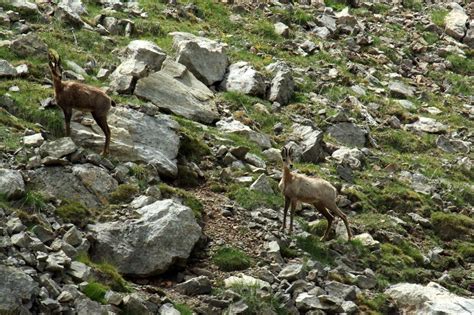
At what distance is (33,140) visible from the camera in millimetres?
15828

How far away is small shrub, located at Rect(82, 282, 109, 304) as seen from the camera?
39.0 ft

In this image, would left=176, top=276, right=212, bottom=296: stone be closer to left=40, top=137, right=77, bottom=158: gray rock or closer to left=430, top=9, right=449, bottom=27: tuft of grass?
left=40, top=137, right=77, bottom=158: gray rock

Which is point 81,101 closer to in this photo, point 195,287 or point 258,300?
point 195,287

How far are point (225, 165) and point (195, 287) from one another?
19.8 ft

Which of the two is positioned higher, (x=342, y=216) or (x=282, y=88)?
(x=342, y=216)

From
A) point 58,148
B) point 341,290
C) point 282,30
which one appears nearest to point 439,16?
point 282,30

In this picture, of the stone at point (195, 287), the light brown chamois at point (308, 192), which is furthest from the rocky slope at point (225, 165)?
the light brown chamois at point (308, 192)

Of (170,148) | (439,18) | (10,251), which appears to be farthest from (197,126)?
(439,18)

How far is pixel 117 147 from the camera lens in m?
17.3

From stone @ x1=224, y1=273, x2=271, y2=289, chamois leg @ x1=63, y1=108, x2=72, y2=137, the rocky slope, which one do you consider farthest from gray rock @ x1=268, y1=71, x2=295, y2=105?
stone @ x1=224, y1=273, x2=271, y2=289

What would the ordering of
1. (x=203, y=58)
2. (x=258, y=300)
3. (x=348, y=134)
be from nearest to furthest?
(x=258, y=300) < (x=348, y=134) < (x=203, y=58)

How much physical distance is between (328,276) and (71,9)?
1457 centimetres

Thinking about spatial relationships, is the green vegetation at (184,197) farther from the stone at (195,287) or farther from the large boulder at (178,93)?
the large boulder at (178,93)

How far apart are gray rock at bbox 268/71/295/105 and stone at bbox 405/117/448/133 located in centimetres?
403
